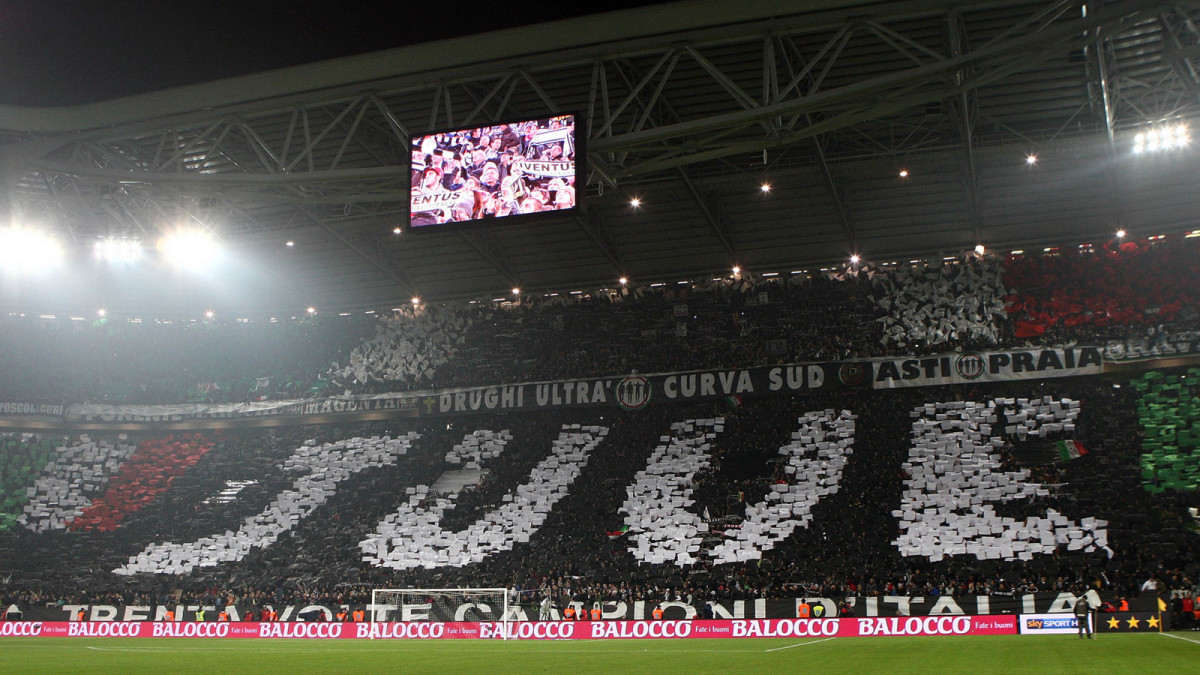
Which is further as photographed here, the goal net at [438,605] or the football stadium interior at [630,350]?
the goal net at [438,605]

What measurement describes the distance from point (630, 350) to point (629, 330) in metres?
1.23

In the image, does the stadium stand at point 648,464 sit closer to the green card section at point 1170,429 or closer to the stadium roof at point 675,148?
the green card section at point 1170,429

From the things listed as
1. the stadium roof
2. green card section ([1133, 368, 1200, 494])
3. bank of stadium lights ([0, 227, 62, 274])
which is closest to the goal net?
A: the stadium roof

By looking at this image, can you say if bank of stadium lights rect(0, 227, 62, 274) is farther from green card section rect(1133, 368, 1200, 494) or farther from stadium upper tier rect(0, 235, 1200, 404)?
green card section rect(1133, 368, 1200, 494)

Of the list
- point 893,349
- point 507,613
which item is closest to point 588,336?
point 893,349

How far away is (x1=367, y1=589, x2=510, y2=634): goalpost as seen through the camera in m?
26.4

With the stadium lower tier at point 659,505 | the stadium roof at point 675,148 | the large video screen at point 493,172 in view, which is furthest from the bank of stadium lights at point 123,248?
the large video screen at point 493,172

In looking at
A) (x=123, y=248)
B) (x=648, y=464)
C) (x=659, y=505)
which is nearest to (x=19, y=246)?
(x=123, y=248)

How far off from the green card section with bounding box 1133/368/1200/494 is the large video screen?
20471 mm

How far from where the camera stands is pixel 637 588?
87.5 feet

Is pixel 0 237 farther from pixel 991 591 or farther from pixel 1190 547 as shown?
pixel 1190 547

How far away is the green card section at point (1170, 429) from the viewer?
26688 mm

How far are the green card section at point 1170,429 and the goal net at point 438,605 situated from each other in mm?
19553

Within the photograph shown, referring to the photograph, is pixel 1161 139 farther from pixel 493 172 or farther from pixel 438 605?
pixel 438 605
